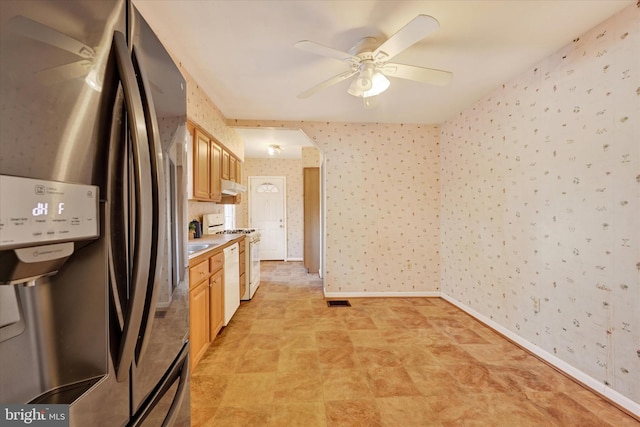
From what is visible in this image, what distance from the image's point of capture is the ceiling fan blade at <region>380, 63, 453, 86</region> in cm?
193

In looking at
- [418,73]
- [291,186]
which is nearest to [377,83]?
[418,73]

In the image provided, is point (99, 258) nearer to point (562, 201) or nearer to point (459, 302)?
point (562, 201)

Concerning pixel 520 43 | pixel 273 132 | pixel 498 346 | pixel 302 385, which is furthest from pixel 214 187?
pixel 498 346

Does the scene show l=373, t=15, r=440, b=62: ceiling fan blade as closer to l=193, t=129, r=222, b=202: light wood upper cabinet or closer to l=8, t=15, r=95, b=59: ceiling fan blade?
l=8, t=15, r=95, b=59: ceiling fan blade

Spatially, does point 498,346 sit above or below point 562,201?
below

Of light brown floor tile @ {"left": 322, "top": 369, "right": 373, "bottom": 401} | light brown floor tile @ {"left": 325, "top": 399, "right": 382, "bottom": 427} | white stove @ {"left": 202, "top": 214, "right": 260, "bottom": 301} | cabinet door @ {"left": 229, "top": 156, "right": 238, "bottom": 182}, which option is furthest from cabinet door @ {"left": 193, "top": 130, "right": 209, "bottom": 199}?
light brown floor tile @ {"left": 325, "top": 399, "right": 382, "bottom": 427}

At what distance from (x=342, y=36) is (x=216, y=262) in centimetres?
213

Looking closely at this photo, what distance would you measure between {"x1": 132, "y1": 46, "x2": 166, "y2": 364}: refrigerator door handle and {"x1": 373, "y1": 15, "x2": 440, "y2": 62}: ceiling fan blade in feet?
4.48

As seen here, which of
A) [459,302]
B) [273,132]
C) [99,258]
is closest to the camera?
[99,258]

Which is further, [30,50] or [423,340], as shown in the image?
[423,340]

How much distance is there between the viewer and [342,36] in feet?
6.34

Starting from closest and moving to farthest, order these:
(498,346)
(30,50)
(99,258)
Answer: (30,50), (99,258), (498,346)

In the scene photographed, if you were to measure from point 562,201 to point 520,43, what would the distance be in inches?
50.7

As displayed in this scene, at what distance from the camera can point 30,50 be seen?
45 cm
